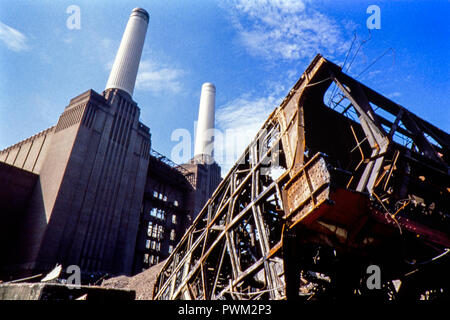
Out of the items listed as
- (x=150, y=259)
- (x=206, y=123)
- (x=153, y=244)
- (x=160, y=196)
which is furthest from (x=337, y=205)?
(x=206, y=123)

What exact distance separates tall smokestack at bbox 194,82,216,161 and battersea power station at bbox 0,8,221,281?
35.9 ft

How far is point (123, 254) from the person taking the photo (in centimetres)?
2550

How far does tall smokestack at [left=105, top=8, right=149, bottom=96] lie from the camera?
112 feet

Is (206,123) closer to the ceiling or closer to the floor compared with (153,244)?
closer to the ceiling

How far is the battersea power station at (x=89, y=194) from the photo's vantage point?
21.5 m

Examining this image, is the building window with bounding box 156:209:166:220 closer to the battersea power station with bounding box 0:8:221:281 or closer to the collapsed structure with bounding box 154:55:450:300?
the battersea power station with bounding box 0:8:221:281

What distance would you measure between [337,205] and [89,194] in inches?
971

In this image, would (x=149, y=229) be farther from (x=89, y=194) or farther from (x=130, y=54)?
(x=130, y=54)

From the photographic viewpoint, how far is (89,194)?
78.4 feet

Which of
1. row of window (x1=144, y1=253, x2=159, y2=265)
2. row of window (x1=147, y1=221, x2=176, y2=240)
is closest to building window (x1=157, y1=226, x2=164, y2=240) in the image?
row of window (x1=147, y1=221, x2=176, y2=240)

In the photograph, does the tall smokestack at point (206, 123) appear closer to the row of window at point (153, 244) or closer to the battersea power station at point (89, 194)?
the battersea power station at point (89, 194)

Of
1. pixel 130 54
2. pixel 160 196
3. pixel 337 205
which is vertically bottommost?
pixel 337 205

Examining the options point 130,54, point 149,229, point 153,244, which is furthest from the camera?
point 130,54
